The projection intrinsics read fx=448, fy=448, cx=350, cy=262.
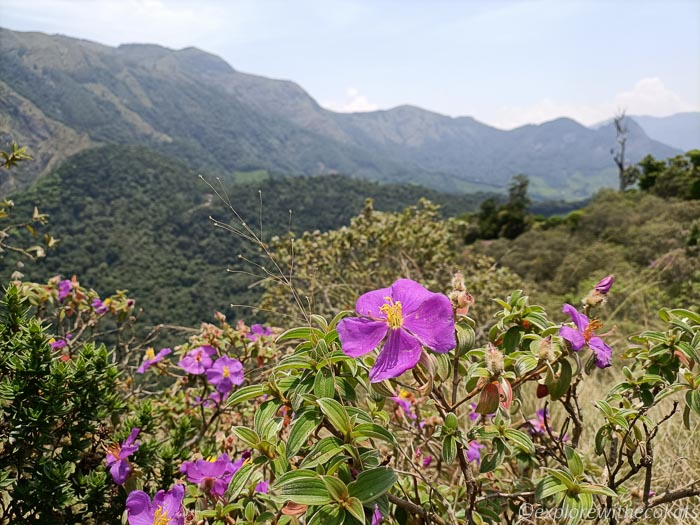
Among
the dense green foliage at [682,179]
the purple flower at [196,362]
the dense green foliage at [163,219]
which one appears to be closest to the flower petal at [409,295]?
the purple flower at [196,362]

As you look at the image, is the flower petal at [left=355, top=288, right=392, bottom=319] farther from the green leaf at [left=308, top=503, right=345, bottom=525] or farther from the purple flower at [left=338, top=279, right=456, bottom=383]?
the green leaf at [left=308, top=503, right=345, bottom=525]

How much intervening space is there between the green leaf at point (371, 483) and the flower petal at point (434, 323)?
197mm

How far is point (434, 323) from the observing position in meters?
0.73

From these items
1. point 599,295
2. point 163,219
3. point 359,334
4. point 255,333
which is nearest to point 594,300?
point 599,295

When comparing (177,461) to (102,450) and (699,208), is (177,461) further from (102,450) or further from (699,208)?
(699,208)

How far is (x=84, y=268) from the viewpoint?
40.5m

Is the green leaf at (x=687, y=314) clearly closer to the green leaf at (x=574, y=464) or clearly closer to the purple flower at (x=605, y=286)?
the purple flower at (x=605, y=286)

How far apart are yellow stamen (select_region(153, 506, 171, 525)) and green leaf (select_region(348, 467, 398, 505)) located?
48 cm

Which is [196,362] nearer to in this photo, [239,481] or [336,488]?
[239,481]

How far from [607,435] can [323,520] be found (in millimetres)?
665

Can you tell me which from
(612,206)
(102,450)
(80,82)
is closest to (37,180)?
(612,206)

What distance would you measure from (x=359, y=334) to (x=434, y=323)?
0.12 metres

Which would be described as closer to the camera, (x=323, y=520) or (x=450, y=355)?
(x=323, y=520)

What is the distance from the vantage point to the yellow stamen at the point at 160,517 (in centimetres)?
88
